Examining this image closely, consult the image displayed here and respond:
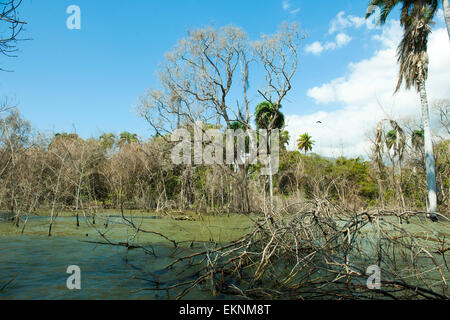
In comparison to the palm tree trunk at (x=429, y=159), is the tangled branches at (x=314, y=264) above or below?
below

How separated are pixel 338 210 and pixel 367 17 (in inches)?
639

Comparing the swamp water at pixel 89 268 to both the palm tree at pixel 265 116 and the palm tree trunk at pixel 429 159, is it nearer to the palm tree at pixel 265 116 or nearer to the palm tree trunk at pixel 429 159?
the palm tree trunk at pixel 429 159

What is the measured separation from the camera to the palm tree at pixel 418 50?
564 inches

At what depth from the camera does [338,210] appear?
493 cm

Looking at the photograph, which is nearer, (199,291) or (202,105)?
(199,291)

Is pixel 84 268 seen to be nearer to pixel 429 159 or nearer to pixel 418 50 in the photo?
pixel 429 159

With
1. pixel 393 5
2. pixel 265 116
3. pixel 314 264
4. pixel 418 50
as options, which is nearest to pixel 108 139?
pixel 265 116

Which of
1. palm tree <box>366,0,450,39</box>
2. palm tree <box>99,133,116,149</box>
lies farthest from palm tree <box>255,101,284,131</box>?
palm tree <box>99,133,116,149</box>

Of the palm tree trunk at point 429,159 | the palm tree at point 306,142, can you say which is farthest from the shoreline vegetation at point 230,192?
the palm tree at point 306,142

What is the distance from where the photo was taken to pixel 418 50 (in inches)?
577
